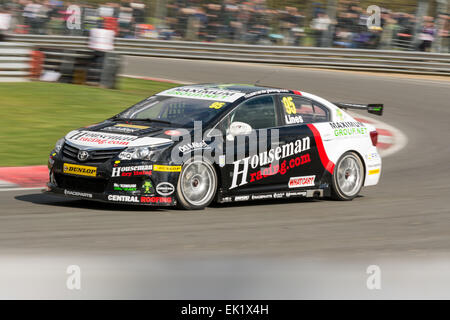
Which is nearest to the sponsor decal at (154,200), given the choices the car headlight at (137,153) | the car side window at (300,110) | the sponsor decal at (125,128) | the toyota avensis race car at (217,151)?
the toyota avensis race car at (217,151)

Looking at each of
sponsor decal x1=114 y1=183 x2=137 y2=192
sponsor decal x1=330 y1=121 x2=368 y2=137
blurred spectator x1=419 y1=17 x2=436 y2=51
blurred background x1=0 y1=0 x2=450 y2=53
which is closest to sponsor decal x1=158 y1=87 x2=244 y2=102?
sponsor decal x1=330 y1=121 x2=368 y2=137

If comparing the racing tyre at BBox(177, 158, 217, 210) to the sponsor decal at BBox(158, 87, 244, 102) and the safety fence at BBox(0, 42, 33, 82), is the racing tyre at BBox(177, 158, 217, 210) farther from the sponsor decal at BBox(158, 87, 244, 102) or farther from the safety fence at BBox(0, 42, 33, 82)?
the safety fence at BBox(0, 42, 33, 82)

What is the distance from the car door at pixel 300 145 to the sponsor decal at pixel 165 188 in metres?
1.59

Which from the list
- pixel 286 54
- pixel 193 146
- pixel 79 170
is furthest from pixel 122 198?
pixel 286 54

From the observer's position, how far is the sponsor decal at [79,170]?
8.43 m

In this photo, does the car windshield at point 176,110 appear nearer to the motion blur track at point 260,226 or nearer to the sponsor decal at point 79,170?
the motion blur track at point 260,226

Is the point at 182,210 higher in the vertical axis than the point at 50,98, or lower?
lower

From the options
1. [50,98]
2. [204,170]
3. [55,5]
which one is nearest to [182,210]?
[204,170]

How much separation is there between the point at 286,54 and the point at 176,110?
2026cm

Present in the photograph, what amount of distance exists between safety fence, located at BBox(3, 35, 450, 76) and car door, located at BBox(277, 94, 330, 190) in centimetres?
1660

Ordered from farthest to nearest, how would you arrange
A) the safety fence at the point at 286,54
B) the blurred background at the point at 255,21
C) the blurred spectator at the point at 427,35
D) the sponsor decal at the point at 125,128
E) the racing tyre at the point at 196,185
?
the blurred background at the point at 255,21 < the safety fence at the point at 286,54 < the blurred spectator at the point at 427,35 < the sponsor decal at the point at 125,128 < the racing tyre at the point at 196,185

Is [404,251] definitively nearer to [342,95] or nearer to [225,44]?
[342,95]

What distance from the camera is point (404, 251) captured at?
23.8ft

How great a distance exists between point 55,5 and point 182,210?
25486mm
